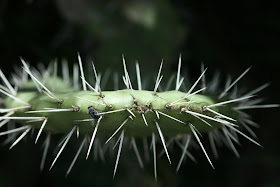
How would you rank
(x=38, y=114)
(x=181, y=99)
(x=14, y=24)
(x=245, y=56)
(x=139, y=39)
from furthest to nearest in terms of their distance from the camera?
(x=245, y=56) → (x=14, y=24) → (x=139, y=39) → (x=38, y=114) → (x=181, y=99)

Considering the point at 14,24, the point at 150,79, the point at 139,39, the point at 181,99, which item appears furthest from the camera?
the point at 14,24

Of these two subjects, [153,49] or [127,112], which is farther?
[153,49]

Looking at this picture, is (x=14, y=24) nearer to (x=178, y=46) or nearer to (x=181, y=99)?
(x=178, y=46)

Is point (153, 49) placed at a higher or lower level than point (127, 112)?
higher

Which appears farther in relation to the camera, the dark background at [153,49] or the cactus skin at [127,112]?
the dark background at [153,49]

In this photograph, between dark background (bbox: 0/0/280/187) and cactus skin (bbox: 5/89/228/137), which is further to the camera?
dark background (bbox: 0/0/280/187)

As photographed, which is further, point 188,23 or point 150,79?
point 188,23

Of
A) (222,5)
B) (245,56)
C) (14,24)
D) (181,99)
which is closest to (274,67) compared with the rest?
(245,56)

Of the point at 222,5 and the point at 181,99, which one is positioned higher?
the point at 222,5
